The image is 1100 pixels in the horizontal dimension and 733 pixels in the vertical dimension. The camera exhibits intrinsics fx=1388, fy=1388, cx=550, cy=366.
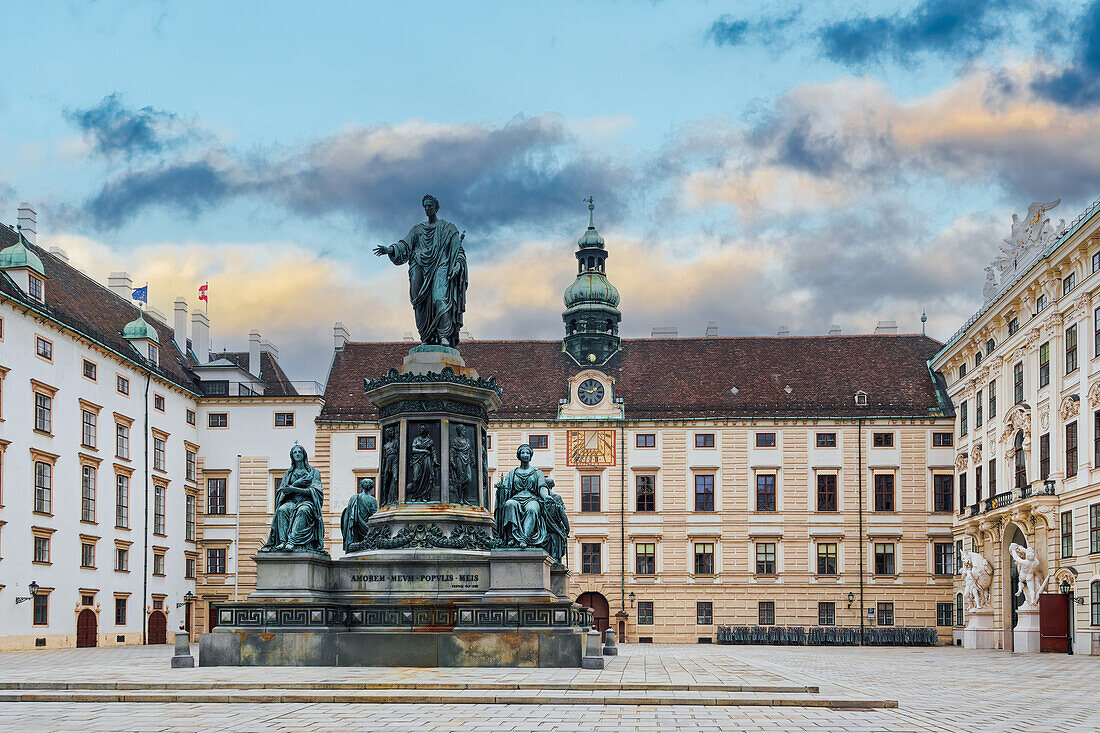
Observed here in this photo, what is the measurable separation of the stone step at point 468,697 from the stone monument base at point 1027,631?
31321 millimetres

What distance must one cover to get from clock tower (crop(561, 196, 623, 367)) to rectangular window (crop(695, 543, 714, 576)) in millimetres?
11000

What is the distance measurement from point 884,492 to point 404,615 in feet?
156

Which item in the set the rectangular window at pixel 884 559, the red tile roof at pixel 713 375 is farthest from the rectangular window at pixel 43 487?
the rectangular window at pixel 884 559

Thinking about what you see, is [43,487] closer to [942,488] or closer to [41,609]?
[41,609]

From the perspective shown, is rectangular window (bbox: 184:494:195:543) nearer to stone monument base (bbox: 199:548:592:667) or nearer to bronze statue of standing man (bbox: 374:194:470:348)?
bronze statue of standing man (bbox: 374:194:470:348)

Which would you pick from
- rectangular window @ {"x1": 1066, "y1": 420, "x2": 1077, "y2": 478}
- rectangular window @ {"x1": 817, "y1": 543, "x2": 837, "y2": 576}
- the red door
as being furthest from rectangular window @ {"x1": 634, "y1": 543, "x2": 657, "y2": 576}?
rectangular window @ {"x1": 1066, "y1": 420, "x2": 1077, "y2": 478}

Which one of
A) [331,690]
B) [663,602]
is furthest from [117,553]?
[331,690]

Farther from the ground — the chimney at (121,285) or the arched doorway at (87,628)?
the chimney at (121,285)

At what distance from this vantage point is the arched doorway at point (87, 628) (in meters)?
53.8

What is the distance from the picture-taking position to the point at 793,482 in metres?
67.6

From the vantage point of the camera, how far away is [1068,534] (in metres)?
45.3

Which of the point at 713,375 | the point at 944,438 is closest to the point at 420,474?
the point at 713,375

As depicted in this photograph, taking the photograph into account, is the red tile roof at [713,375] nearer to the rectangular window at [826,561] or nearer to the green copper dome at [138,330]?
the rectangular window at [826,561]

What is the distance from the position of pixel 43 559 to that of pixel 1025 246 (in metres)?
38.6
